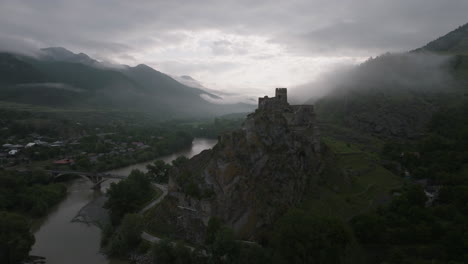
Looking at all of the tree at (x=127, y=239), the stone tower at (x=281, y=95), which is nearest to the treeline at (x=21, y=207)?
the tree at (x=127, y=239)

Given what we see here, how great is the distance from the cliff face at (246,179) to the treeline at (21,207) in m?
12.8

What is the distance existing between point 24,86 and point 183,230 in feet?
562

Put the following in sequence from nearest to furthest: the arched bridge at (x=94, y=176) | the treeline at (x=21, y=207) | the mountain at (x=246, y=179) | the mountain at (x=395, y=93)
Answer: the treeline at (x=21, y=207) < the mountain at (x=246, y=179) < the arched bridge at (x=94, y=176) < the mountain at (x=395, y=93)

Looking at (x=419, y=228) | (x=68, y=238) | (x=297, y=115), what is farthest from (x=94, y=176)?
(x=419, y=228)

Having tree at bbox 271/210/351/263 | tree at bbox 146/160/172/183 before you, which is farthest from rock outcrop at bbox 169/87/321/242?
tree at bbox 146/160/172/183

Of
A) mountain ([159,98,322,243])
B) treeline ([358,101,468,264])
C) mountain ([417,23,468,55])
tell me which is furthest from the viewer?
mountain ([417,23,468,55])

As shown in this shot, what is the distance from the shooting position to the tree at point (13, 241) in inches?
907

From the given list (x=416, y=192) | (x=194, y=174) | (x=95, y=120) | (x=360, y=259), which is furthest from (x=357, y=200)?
(x=95, y=120)

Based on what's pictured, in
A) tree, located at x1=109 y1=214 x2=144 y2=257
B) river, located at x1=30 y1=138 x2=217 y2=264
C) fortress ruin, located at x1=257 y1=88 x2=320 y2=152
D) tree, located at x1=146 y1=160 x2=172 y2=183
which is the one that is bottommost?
river, located at x1=30 y1=138 x2=217 y2=264

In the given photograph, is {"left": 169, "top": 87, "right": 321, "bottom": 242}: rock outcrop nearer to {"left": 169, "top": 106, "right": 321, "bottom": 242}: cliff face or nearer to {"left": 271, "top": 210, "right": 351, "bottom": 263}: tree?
{"left": 169, "top": 106, "right": 321, "bottom": 242}: cliff face

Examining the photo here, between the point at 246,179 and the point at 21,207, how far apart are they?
1178 inches

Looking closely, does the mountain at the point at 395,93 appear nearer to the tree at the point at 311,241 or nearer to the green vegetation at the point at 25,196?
the tree at the point at 311,241

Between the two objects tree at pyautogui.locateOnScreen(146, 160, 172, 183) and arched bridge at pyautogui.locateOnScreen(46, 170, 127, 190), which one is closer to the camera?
tree at pyautogui.locateOnScreen(146, 160, 172, 183)

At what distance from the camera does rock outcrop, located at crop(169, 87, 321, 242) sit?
2470 centimetres
